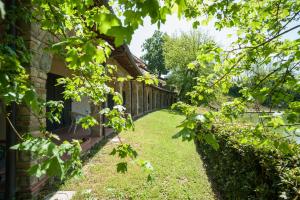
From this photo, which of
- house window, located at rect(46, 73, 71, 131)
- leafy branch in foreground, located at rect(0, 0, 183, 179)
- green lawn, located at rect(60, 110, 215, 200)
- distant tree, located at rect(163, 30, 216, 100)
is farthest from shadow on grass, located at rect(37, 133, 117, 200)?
distant tree, located at rect(163, 30, 216, 100)

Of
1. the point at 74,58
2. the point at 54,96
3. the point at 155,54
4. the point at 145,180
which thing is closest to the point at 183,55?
the point at 155,54

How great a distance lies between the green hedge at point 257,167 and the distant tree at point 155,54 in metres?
43.4

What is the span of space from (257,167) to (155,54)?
46.5 m

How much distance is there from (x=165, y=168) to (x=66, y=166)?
457 cm

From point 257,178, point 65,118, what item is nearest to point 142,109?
point 65,118

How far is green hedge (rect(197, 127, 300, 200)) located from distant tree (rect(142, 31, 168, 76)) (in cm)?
4337

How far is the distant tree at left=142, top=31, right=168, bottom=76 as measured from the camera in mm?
48438

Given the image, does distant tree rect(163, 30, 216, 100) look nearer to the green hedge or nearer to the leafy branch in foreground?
the green hedge

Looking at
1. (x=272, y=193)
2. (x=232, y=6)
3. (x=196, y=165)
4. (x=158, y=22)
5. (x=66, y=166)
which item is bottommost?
(x=196, y=165)

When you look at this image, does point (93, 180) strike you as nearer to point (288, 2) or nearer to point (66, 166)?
point (66, 166)

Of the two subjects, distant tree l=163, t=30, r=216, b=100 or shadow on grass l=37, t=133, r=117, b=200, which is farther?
distant tree l=163, t=30, r=216, b=100

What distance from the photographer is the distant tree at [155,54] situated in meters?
48.4

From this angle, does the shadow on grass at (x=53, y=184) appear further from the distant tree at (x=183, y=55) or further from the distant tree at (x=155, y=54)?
the distant tree at (x=155, y=54)

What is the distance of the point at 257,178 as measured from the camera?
10.8 feet
